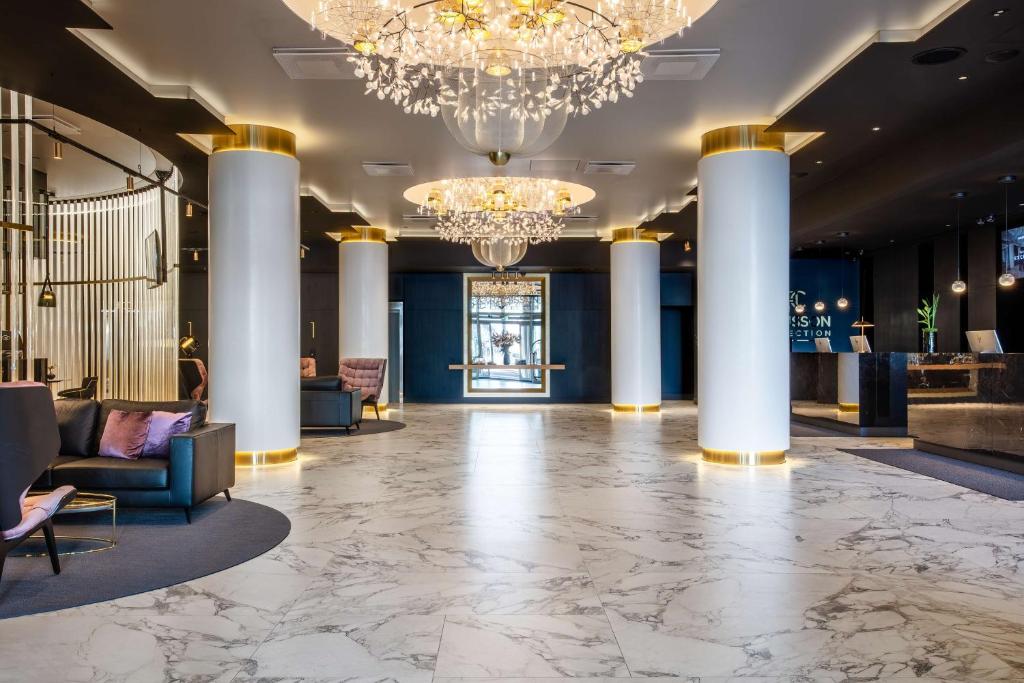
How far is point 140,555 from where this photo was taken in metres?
4.72

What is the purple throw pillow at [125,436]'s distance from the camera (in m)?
6.04

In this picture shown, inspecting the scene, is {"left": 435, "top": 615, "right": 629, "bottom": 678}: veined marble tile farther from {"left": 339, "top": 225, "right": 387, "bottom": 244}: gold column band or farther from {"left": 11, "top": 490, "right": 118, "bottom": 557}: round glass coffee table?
{"left": 339, "top": 225, "right": 387, "bottom": 244}: gold column band

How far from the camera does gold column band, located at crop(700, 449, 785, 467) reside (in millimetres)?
8180

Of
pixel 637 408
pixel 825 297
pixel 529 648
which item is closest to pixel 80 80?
pixel 529 648

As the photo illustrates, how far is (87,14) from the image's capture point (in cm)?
504

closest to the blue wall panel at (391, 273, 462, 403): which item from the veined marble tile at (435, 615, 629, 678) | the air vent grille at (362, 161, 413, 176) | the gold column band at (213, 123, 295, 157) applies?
the air vent grille at (362, 161, 413, 176)

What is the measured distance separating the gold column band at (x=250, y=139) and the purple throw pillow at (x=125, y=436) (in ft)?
10.9

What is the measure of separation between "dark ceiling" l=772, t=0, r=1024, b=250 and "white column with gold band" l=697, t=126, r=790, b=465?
1.99 ft

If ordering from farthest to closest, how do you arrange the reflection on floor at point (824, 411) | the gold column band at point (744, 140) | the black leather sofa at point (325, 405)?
the black leather sofa at point (325, 405), the reflection on floor at point (824, 411), the gold column band at point (744, 140)

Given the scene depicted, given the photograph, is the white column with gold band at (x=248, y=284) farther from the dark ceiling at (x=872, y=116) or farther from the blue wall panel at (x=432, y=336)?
the blue wall panel at (x=432, y=336)

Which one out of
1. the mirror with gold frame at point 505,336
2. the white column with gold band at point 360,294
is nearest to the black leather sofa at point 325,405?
the white column with gold band at point 360,294

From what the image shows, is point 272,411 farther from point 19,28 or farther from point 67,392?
point 19,28

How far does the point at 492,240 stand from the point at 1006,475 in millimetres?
8233

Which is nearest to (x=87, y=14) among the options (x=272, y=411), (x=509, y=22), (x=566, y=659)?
(x=509, y=22)
